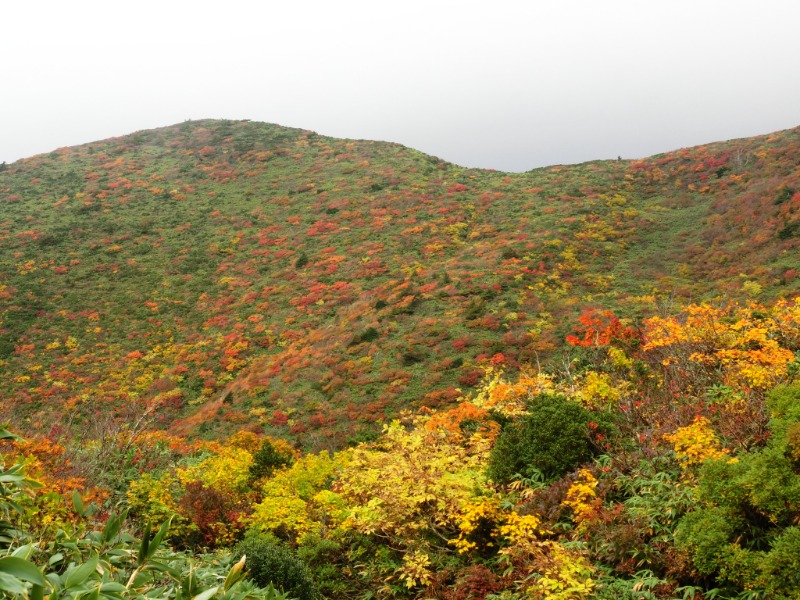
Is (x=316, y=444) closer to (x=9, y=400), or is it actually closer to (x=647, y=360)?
(x=647, y=360)

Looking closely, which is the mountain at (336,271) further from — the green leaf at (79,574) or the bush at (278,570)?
the green leaf at (79,574)

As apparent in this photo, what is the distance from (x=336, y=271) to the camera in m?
37.1

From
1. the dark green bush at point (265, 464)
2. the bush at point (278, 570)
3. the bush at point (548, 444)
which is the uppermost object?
the bush at point (548, 444)

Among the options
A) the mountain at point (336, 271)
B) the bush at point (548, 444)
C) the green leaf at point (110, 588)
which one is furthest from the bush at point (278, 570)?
the mountain at point (336, 271)

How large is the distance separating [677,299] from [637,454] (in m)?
17.3

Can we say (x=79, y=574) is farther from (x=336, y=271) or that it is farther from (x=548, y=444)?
(x=336, y=271)

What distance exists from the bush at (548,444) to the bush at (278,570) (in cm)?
349

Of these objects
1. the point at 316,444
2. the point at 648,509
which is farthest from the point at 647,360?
the point at 316,444

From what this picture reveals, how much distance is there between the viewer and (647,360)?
42.3 feet

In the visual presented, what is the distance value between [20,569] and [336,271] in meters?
35.3

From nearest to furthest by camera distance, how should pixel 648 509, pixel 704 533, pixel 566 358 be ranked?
pixel 704 533, pixel 648 509, pixel 566 358

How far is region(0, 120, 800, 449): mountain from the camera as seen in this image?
23.0 m

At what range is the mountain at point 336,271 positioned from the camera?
23.0m

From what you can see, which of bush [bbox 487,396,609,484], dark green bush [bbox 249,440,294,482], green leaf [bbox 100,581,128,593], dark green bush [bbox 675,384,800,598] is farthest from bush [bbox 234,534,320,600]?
green leaf [bbox 100,581,128,593]
